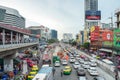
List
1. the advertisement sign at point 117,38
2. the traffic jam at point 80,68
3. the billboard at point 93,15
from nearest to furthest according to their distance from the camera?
the traffic jam at point 80,68, the advertisement sign at point 117,38, the billboard at point 93,15

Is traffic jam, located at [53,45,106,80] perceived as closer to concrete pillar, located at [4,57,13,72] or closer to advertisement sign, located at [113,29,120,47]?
concrete pillar, located at [4,57,13,72]

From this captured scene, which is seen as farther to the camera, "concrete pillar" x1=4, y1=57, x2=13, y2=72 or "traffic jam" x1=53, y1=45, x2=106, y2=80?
"concrete pillar" x1=4, y1=57, x2=13, y2=72

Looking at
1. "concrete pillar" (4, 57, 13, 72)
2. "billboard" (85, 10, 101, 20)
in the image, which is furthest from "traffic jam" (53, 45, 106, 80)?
"billboard" (85, 10, 101, 20)

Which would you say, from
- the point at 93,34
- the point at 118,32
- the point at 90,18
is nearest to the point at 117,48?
the point at 118,32

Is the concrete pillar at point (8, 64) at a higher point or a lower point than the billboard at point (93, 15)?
lower

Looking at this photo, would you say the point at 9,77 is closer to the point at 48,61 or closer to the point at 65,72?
the point at 65,72

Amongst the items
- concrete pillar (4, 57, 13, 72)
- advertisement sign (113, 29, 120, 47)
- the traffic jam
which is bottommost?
the traffic jam

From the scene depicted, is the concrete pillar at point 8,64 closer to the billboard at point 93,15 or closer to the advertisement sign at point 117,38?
the advertisement sign at point 117,38

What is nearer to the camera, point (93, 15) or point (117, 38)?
point (117, 38)

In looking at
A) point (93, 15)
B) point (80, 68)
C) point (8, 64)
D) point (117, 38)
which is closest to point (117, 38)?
point (117, 38)

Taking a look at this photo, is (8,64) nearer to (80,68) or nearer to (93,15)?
(80,68)

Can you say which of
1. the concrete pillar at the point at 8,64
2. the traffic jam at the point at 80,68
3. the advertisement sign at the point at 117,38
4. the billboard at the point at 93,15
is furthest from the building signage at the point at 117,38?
the billboard at the point at 93,15

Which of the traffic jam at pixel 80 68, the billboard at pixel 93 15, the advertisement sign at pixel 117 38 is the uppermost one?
the billboard at pixel 93 15

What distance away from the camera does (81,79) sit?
35000mm
